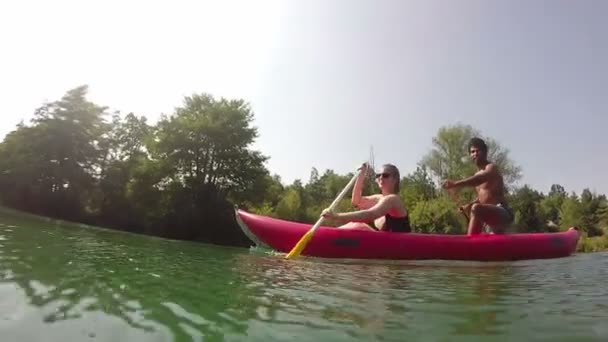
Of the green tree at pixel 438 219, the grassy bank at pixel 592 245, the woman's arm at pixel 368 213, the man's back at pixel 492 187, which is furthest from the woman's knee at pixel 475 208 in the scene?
the green tree at pixel 438 219

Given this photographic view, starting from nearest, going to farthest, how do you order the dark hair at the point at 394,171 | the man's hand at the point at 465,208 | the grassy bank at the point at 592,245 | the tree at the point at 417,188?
the dark hair at the point at 394,171
the man's hand at the point at 465,208
the grassy bank at the point at 592,245
the tree at the point at 417,188

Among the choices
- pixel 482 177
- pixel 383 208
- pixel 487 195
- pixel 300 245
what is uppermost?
pixel 482 177

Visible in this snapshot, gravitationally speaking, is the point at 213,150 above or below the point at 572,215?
above

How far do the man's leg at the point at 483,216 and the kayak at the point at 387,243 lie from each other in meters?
0.23

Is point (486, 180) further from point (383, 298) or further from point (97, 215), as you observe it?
point (97, 215)

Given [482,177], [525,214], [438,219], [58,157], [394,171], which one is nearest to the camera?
[394,171]

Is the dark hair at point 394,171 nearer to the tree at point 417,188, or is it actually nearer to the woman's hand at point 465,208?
the woman's hand at point 465,208

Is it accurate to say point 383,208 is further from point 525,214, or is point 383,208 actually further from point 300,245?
point 525,214

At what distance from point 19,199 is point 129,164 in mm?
6831

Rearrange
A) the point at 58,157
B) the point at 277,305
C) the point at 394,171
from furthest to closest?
1. the point at 58,157
2. the point at 394,171
3. the point at 277,305

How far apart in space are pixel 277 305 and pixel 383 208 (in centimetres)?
364

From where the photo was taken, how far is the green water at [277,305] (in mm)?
2230

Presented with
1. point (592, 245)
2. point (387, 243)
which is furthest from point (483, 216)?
point (592, 245)

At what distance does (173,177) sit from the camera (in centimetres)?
2658
